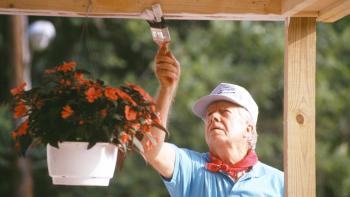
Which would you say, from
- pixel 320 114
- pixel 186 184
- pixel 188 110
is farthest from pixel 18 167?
pixel 186 184

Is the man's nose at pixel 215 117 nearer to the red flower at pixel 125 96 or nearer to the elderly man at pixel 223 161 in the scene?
the elderly man at pixel 223 161

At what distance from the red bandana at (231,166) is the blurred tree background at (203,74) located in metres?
5.27

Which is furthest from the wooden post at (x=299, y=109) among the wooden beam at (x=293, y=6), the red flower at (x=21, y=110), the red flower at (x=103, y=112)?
the red flower at (x=21, y=110)

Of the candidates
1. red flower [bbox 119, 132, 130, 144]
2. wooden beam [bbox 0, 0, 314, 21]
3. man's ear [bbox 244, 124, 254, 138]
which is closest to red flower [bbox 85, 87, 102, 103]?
red flower [bbox 119, 132, 130, 144]

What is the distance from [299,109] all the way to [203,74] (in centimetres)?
597

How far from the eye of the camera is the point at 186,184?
3.50 m

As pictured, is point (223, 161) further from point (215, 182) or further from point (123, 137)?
point (123, 137)

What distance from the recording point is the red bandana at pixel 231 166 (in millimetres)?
3502

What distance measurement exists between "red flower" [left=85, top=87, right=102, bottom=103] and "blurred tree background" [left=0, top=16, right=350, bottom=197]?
606cm

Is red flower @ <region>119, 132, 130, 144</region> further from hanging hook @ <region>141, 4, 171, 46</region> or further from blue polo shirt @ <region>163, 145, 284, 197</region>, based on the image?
blue polo shirt @ <region>163, 145, 284, 197</region>

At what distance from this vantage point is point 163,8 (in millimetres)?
3053

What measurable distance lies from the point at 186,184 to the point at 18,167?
4.65 meters

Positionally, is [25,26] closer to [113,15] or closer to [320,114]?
[320,114]

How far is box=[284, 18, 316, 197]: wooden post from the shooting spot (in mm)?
2984
